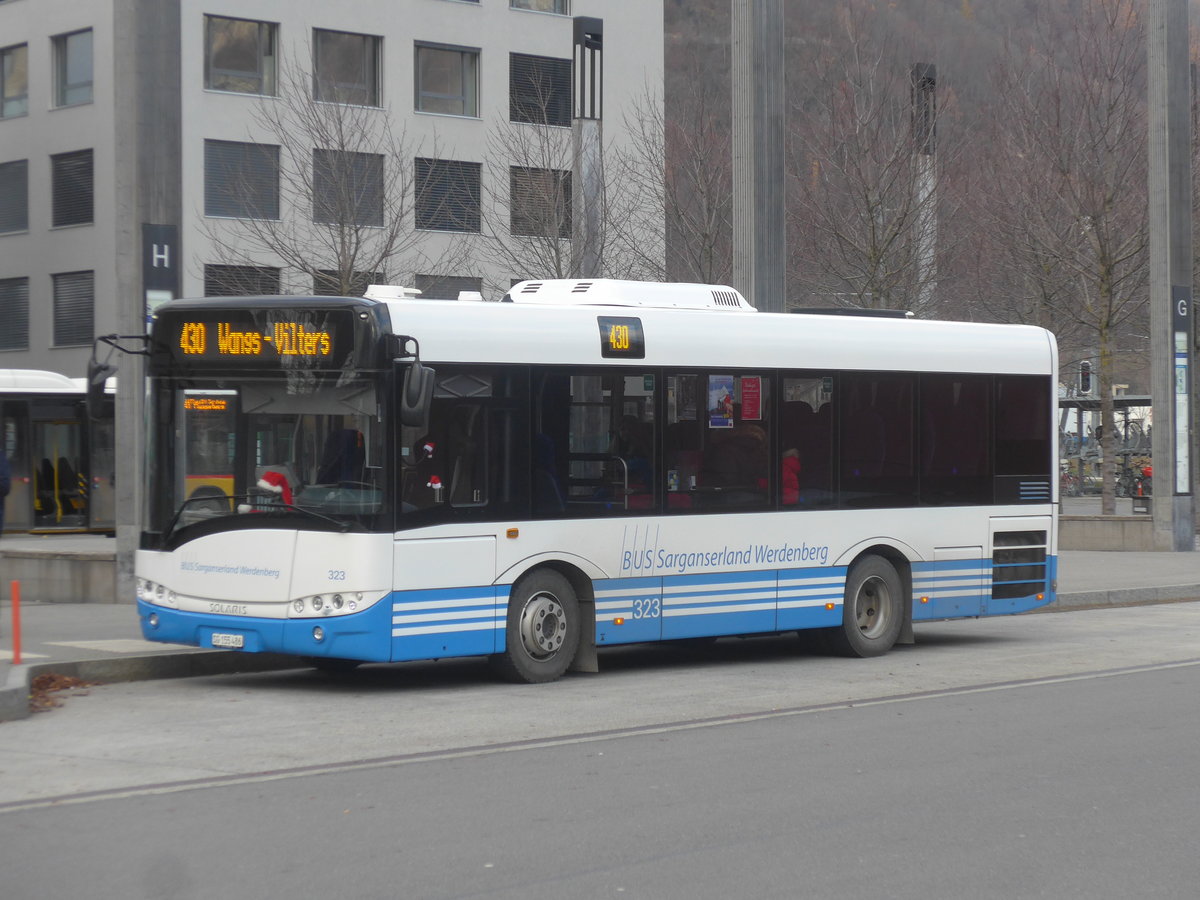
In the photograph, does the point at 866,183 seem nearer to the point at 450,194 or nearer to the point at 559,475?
the point at 559,475

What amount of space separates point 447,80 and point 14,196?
13220 millimetres

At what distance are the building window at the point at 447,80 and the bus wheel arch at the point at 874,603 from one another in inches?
1450

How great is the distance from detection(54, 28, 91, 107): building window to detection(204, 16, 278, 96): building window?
406cm

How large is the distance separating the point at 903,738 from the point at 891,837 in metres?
2.77

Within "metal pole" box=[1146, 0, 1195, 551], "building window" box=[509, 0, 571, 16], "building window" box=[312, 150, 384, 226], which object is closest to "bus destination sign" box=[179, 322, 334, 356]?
"building window" box=[312, 150, 384, 226]

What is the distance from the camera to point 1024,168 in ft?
111

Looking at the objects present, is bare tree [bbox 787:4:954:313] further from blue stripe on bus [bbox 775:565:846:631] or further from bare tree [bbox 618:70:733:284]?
blue stripe on bus [bbox 775:565:846:631]

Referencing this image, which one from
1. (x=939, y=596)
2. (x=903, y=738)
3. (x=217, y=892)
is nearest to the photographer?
(x=217, y=892)

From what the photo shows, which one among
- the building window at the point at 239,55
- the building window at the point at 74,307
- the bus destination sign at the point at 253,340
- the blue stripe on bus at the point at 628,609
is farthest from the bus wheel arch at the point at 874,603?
the building window at the point at 74,307

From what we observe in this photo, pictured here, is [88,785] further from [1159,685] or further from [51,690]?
[1159,685]

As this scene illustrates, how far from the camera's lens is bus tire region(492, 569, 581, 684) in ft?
40.2

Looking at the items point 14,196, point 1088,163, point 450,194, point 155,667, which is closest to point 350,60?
point 450,194

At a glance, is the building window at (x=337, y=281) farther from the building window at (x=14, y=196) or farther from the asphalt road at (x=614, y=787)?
the building window at (x=14, y=196)

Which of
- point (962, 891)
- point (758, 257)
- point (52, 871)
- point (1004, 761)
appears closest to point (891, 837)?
point (962, 891)
